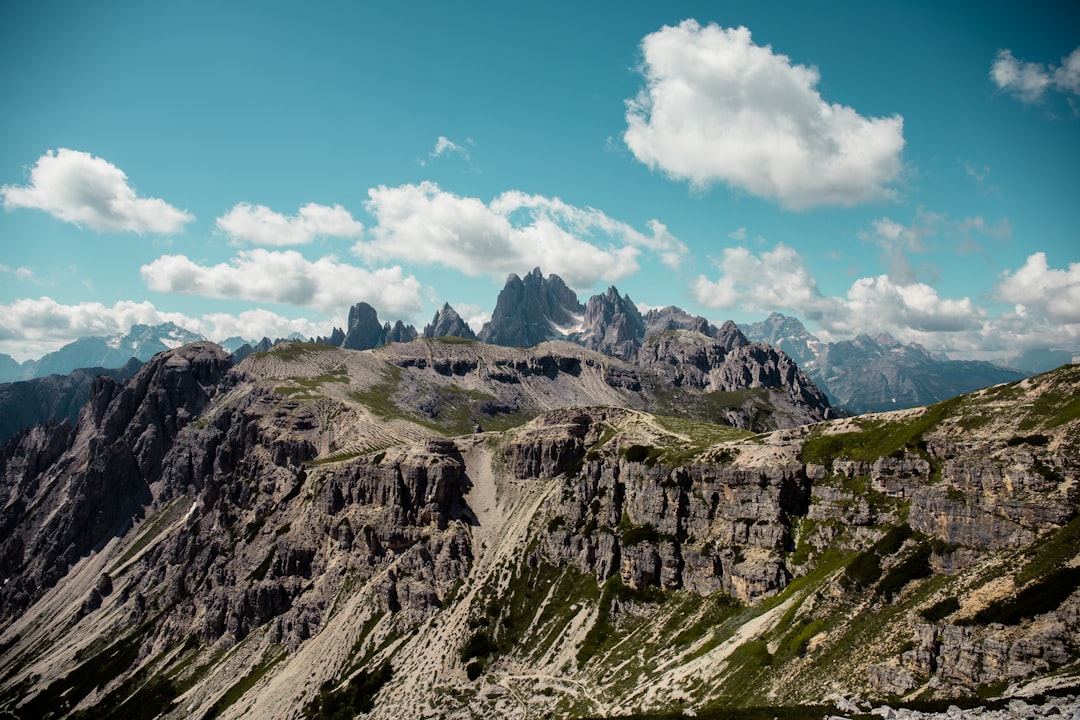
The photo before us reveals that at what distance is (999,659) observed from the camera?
74.9m

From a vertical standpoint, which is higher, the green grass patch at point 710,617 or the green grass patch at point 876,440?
the green grass patch at point 876,440

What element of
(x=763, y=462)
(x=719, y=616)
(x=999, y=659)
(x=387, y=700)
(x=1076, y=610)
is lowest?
(x=387, y=700)

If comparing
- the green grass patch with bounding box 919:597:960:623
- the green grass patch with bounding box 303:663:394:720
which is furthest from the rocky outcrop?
the green grass patch with bounding box 303:663:394:720

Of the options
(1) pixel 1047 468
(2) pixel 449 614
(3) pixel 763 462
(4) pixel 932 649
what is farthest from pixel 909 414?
(2) pixel 449 614

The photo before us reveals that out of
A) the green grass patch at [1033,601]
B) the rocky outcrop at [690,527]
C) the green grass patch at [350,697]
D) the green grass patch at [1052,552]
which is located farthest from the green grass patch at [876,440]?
the green grass patch at [350,697]

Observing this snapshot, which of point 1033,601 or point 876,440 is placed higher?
point 876,440

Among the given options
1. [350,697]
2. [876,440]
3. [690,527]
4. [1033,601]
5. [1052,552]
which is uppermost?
[876,440]

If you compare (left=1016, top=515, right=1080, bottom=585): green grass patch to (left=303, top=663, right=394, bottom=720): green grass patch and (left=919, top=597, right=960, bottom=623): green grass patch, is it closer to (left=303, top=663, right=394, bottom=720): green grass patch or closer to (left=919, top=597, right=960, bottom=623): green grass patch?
(left=919, top=597, right=960, bottom=623): green grass patch

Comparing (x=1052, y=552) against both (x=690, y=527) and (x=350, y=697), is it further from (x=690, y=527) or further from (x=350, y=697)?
(x=350, y=697)

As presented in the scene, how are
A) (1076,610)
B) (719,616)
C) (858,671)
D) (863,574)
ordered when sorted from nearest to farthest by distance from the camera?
(1076,610) → (858,671) → (863,574) → (719,616)

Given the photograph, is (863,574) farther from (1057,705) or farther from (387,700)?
(387,700)

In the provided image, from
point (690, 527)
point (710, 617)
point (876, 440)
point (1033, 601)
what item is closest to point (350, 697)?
point (710, 617)

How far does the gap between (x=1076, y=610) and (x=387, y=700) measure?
159551 millimetres

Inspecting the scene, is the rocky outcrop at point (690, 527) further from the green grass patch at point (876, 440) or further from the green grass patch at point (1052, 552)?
the green grass patch at point (1052, 552)
